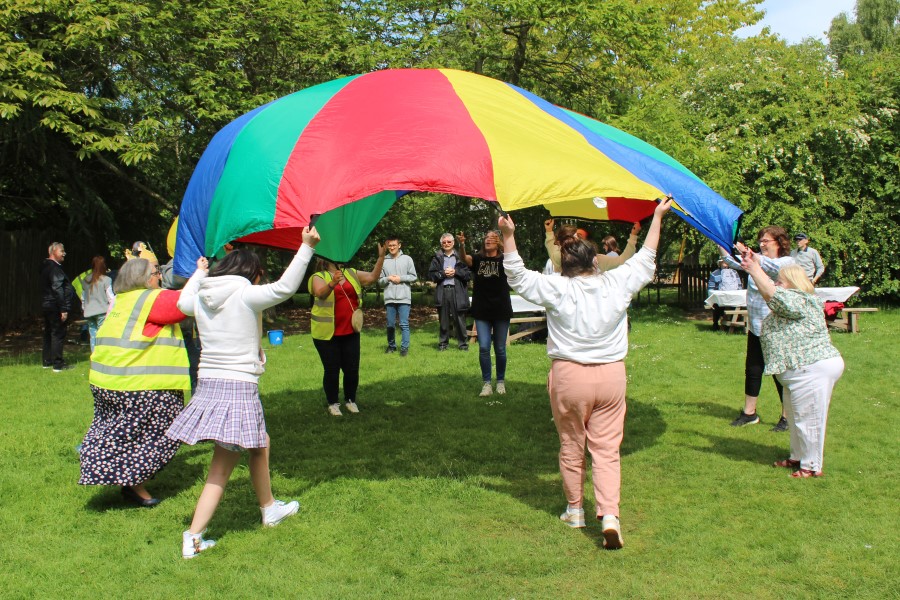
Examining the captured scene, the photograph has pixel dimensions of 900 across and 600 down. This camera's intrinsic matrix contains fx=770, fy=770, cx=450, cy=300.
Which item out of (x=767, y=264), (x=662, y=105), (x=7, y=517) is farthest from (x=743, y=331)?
(x=7, y=517)

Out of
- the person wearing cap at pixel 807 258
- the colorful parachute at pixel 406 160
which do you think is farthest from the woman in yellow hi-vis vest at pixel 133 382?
the person wearing cap at pixel 807 258

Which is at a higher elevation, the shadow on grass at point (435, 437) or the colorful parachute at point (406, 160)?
the colorful parachute at point (406, 160)

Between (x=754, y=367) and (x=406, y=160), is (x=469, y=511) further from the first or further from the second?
(x=754, y=367)

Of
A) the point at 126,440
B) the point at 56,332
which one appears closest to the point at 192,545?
the point at 126,440

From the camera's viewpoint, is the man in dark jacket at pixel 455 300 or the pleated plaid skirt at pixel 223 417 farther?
the man in dark jacket at pixel 455 300

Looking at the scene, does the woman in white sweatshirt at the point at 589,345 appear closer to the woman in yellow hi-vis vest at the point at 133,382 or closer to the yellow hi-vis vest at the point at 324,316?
the woman in yellow hi-vis vest at the point at 133,382

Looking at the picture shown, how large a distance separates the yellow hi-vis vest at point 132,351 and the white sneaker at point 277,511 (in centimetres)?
111

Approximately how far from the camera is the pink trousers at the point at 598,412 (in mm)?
4691

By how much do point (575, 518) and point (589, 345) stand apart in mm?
1173

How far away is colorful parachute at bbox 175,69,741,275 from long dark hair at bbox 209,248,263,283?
256 millimetres

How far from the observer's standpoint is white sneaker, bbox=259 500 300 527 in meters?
5.14

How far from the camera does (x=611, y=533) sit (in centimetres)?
456

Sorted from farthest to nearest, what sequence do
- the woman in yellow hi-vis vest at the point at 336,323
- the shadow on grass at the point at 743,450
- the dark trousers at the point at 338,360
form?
the dark trousers at the point at 338,360, the woman in yellow hi-vis vest at the point at 336,323, the shadow on grass at the point at 743,450

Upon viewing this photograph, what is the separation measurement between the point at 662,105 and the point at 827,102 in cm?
480
